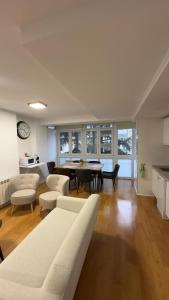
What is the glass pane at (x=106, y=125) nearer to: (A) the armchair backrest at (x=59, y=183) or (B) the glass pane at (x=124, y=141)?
(B) the glass pane at (x=124, y=141)

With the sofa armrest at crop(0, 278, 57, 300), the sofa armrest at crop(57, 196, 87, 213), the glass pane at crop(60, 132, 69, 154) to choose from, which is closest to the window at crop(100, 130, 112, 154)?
the glass pane at crop(60, 132, 69, 154)

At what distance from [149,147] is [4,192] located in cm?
393

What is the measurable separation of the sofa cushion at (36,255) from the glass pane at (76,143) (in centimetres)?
466

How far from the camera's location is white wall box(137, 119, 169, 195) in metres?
4.04

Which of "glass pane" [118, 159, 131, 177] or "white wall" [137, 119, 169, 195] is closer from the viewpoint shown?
"white wall" [137, 119, 169, 195]

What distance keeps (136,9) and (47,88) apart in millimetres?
1804

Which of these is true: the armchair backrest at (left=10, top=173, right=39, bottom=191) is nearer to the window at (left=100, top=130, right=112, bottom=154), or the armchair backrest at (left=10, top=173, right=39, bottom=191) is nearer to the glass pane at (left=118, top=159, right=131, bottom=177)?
the window at (left=100, top=130, right=112, bottom=154)

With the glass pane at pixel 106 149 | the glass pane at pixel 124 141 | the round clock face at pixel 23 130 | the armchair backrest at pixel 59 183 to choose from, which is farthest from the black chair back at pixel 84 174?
the glass pane at pixel 124 141

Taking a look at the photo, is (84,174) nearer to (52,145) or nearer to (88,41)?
(52,145)

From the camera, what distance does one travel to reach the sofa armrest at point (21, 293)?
2.86 ft

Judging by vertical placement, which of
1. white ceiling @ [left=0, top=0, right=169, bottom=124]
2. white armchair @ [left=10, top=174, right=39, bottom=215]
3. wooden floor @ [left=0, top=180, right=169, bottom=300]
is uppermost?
white ceiling @ [left=0, top=0, right=169, bottom=124]

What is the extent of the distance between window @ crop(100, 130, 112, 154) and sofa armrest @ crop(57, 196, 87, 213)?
4.01 meters

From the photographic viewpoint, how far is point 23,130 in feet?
15.5

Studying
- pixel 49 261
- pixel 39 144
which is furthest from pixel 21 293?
pixel 39 144
